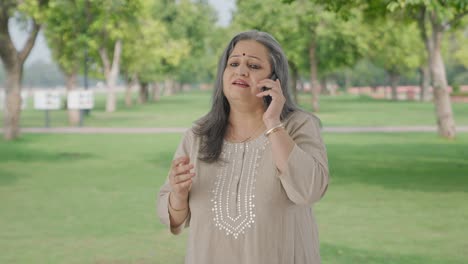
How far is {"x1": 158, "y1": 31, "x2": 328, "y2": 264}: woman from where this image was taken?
3.17 m

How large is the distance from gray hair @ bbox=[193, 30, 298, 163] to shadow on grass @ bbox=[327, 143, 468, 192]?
10.0 m

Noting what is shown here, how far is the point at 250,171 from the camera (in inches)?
128

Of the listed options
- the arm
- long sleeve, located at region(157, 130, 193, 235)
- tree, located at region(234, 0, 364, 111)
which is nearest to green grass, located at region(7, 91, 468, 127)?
tree, located at region(234, 0, 364, 111)

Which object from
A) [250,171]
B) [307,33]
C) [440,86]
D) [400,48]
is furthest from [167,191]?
[400,48]

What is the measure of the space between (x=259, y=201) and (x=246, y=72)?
0.55 m

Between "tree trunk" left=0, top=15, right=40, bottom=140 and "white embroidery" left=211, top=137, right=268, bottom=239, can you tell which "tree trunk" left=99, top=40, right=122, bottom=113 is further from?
"white embroidery" left=211, top=137, right=268, bottom=239

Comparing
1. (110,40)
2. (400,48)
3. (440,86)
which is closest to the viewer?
(440,86)

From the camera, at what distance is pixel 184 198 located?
330 centimetres

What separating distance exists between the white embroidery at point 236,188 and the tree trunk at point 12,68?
69.8 feet

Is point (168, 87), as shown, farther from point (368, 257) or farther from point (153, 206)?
point (368, 257)

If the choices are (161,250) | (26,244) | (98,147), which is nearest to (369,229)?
(161,250)

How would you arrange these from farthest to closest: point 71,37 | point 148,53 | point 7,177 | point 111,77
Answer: point 148,53
point 111,77
point 71,37
point 7,177

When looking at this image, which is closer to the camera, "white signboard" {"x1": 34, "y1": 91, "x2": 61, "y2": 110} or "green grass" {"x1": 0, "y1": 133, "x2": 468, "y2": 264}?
"green grass" {"x1": 0, "y1": 133, "x2": 468, "y2": 264}

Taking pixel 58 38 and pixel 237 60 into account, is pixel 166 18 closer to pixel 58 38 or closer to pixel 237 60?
pixel 58 38
